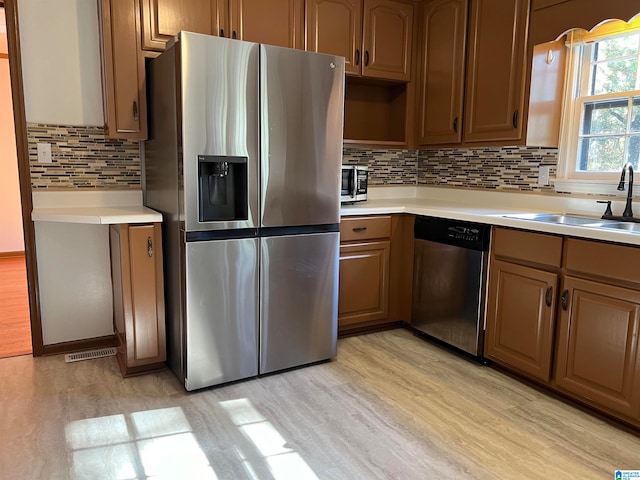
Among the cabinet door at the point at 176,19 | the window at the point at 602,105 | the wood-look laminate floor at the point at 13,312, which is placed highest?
the cabinet door at the point at 176,19

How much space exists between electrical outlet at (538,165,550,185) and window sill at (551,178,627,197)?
1.8 inches

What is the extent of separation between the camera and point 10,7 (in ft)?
8.34

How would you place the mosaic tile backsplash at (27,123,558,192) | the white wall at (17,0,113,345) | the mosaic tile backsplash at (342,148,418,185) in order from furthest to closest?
the mosaic tile backsplash at (342,148,418,185) < the mosaic tile backsplash at (27,123,558,192) < the white wall at (17,0,113,345)

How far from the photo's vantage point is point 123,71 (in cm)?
252

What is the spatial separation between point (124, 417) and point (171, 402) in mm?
219

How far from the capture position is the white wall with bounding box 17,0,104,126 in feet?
8.57

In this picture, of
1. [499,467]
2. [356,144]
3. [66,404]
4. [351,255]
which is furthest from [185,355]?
[356,144]

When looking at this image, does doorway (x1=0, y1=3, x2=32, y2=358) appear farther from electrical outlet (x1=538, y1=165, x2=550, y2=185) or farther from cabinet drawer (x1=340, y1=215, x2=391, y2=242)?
electrical outlet (x1=538, y1=165, x2=550, y2=185)

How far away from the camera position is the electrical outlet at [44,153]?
2697mm

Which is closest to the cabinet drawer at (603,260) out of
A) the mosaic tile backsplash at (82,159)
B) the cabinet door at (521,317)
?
the cabinet door at (521,317)

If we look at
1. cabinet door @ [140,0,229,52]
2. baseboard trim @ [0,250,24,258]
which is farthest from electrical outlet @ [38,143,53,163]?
baseboard trim @ [0,250,24,258]

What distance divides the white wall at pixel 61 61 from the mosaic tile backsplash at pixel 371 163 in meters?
0.10

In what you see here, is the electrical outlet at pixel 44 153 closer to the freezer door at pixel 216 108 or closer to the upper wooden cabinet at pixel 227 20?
the upper wooden cabinet at pixel 227 20

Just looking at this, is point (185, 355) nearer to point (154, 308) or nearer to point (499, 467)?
point (154, 308)
